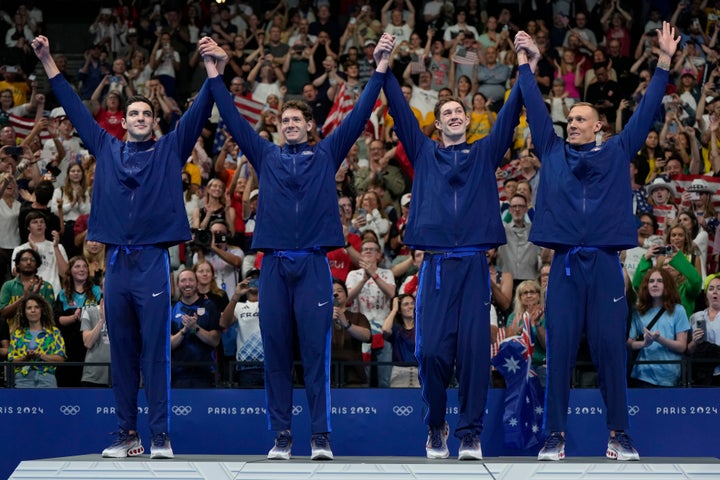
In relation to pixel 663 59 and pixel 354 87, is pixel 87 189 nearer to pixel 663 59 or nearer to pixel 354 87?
pixel 354 87

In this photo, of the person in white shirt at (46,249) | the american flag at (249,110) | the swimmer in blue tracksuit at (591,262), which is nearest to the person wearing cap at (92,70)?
the american flag at (249,110)

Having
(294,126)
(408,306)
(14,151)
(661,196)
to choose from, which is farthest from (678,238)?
(14,151)

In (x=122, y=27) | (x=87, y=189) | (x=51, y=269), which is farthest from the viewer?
(x=122, y=27)

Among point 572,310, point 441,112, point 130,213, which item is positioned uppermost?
point 441,112

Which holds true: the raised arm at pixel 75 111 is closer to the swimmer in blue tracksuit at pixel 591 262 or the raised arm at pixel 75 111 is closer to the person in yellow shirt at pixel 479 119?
the swimmer in blue tracksuit at pixel 591 262

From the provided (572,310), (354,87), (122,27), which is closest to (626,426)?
(572,310)

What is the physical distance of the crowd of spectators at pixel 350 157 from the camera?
11.0m

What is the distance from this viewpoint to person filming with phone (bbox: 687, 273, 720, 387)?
35.5 ft

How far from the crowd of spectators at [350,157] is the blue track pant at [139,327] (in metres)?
2.24

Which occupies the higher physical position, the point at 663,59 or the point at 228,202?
the point at 663,59

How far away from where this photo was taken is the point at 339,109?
51.0ft

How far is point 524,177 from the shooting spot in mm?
13766

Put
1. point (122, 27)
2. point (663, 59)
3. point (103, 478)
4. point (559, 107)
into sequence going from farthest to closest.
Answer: point (122, 27), point (559, 107), point (663, 59), point (103, 478)

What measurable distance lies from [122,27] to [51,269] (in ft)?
21.1
